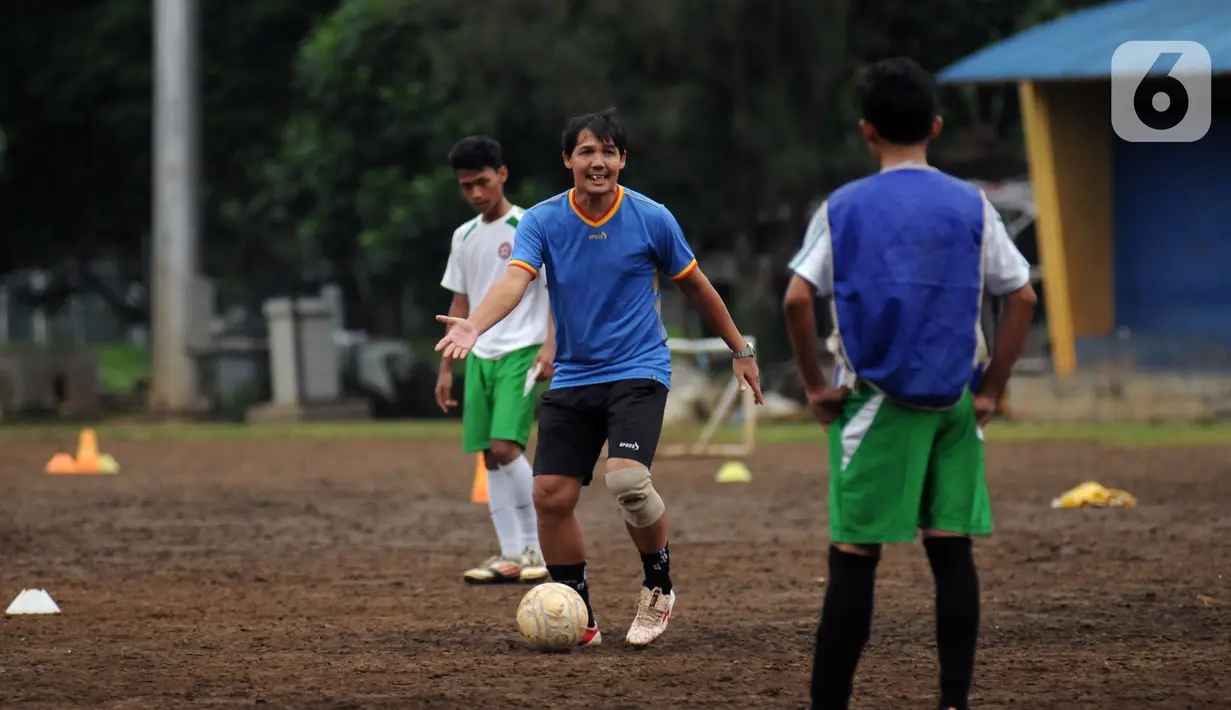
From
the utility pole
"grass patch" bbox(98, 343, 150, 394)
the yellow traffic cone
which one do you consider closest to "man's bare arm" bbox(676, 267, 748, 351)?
the yellow traffic cone

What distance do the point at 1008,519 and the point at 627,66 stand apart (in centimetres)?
1485

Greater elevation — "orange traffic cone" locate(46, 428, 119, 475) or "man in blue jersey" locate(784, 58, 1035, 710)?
"man in blue jersey" locate(784, 58, 1035, 710)

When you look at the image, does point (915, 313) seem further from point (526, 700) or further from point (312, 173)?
point (312, 173)

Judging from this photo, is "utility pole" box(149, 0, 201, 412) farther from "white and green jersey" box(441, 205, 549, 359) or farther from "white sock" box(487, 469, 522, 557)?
"white sock" box(487, 469, 522, 557)

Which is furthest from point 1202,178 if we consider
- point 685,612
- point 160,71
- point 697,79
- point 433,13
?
point 685,612

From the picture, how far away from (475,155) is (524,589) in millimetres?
2078

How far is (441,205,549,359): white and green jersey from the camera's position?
9.74 metres

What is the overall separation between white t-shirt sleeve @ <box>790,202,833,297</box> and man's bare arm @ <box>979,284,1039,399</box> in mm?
494

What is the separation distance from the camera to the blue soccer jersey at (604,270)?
7.50 meters

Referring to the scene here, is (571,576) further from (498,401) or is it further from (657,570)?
(498,401)

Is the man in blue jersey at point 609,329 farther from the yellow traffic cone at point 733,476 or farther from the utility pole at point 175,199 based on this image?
the utility pole at point 175,199

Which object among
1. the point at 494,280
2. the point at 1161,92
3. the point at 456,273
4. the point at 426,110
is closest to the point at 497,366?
the point at 494,280

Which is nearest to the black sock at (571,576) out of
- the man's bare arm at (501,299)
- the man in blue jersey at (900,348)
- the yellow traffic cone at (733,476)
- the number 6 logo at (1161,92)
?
the man's bare arm at (501,299)

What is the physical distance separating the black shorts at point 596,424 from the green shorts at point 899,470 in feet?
6.68
